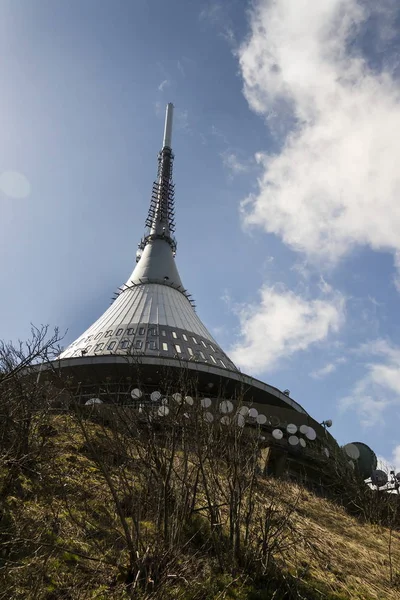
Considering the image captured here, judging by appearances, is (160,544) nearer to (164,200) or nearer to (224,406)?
(224,406)

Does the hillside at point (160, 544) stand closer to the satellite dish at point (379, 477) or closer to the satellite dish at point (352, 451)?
the satellite dish at point (379, 477)

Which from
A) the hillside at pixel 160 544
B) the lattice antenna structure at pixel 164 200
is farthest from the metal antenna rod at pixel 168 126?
the hillside at pixel 160 544

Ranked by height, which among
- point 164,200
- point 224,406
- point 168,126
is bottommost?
point 224,406

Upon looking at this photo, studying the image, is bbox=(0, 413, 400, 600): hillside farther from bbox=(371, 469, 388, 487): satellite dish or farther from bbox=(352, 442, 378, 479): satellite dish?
bbox=(352, 442, 378, 479): satellite dish

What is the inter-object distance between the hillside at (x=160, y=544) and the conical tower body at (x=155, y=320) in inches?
474

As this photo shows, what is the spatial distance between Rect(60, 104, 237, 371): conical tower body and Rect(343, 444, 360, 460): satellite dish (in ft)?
26.3

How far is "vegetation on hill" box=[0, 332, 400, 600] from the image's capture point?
6969 millimetres

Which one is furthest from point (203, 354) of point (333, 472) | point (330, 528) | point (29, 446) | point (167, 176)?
point (167, 176)

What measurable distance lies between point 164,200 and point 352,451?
4102 centimetres

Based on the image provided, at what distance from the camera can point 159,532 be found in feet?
21.3

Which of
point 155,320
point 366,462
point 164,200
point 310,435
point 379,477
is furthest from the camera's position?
point 164,200

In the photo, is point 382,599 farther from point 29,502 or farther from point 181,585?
point 29,502

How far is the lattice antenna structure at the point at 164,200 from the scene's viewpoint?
5175cm

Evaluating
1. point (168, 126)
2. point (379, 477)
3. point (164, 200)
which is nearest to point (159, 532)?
point (379, 477)
